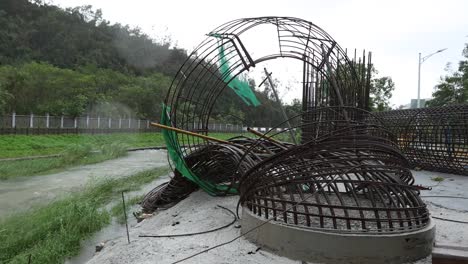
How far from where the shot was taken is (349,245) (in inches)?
140

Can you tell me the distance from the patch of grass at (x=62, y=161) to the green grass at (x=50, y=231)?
22.2 ft

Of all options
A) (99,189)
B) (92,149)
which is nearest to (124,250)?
(99,189)

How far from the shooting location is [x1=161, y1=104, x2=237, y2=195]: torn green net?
6031mm

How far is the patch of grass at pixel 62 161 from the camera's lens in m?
13.9

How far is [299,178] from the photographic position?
160 inches

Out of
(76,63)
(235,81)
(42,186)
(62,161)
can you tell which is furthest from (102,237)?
(76,63)

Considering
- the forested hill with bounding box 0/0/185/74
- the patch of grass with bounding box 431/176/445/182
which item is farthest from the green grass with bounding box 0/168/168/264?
the forested hill with bounding box 0/0/185/74

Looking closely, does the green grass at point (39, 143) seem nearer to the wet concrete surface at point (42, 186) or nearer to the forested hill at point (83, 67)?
the forested hill at point (83, 67)

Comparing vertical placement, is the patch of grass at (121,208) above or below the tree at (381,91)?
Result: below

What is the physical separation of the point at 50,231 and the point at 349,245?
14.4 ft

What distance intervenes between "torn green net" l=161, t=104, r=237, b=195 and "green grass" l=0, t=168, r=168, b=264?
5.32 ft

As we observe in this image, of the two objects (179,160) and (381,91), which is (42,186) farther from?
(381,91)

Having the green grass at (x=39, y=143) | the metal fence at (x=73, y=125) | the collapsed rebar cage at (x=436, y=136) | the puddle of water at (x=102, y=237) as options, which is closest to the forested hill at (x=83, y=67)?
the metal fence at (x=73, y=125)

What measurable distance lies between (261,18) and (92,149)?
52.4ft
